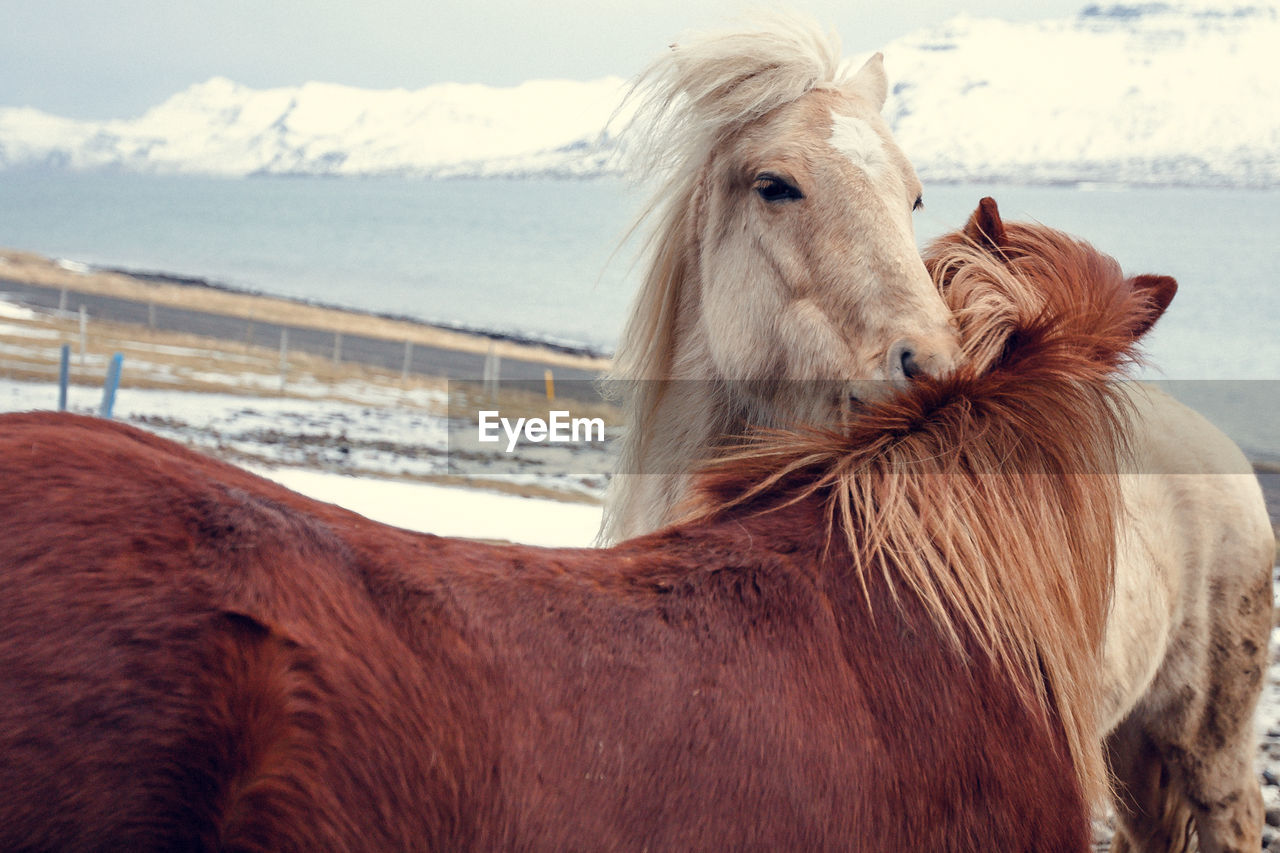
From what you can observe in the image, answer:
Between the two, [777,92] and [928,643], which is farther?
[777,92]

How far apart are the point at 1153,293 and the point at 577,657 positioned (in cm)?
173

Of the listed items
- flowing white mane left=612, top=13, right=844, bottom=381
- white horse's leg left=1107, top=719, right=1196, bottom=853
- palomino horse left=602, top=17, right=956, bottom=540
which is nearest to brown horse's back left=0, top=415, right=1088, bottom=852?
palomino horse left=602, top=17, right=956, bottom=540

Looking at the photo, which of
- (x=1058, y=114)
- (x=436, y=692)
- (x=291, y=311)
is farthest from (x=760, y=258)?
(x=1058, y=114)

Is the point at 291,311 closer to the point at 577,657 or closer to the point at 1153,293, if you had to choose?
the point at 1153,293

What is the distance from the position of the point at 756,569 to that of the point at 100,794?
2.69 feet

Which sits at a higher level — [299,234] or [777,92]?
[299,234]

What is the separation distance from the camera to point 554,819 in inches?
38.7

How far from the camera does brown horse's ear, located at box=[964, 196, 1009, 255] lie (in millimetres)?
2197

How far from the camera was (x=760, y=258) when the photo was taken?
2609mm

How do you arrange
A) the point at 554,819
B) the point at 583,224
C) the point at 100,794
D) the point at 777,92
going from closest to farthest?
1. the point at 100,794
2. the point at 554,819
3. the point at 777,92
4. the point at 583,224

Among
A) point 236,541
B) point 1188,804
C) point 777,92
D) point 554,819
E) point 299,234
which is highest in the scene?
point 299,234

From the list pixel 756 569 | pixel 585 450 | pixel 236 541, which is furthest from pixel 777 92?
pixel 585 450

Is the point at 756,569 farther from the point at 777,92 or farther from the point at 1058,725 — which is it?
the point at 777,92

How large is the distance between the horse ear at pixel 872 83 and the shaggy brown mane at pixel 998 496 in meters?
1.46
